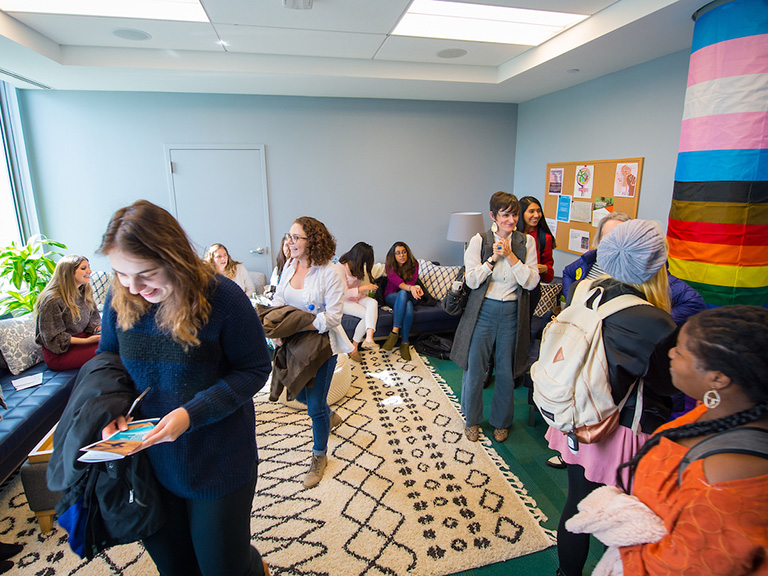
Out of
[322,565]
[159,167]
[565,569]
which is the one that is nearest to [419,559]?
[322,565]

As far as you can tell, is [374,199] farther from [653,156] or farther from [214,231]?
[653,156]

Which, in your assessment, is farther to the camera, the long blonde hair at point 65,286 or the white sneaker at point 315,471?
the long blonde hair at point 65,286

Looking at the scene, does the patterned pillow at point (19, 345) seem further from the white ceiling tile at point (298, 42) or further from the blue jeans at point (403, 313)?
the blue jeans at point (403, 313)

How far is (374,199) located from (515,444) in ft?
11.4

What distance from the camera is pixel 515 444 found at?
2.84m

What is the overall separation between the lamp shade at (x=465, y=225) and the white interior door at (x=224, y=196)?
7.65 ft

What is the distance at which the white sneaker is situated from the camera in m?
2.47

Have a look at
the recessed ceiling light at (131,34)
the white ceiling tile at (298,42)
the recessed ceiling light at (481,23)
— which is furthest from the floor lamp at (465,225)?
the recessed ceiling light at (131,34)

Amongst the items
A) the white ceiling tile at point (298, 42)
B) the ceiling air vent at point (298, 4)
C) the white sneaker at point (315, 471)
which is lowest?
the white sneaker at point (315, 471)

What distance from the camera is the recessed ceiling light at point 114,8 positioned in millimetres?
2674

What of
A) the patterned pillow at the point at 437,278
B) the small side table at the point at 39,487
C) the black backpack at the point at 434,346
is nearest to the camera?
the small side table at the point at 39,487

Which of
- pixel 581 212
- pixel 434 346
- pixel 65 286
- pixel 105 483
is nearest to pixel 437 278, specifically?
pixel 434 346

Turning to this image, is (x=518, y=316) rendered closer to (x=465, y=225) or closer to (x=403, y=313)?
(x=403, y=313)

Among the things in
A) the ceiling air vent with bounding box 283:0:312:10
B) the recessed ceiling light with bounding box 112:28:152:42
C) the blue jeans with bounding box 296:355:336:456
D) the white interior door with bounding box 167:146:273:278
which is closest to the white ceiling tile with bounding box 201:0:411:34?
the ceiling air vent with bounding box 283:0:312:10
